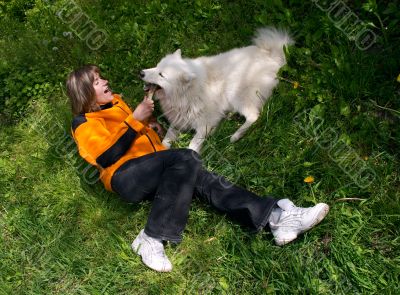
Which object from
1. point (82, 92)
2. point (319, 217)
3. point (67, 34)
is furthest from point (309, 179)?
point (67, 34)

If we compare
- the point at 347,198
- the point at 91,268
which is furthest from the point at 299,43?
the point at 91,268

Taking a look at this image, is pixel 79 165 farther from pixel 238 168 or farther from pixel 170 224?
pixel 238 168

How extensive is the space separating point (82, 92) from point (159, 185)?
0.95 metres

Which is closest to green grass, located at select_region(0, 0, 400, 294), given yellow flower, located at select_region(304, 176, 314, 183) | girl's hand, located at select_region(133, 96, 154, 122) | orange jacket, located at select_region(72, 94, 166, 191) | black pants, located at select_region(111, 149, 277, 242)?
yellow flower, located at select_region(304, 176, 314, 183)

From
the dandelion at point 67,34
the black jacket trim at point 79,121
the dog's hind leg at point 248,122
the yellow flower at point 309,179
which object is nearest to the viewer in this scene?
the yellow flower at point 309,179

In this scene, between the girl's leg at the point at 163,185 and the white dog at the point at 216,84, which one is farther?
the white dog at the point at 216,84

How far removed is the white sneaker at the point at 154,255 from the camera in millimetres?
2734

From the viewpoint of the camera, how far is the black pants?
274 centimetres

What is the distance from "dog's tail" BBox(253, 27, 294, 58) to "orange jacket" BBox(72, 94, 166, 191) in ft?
4.32

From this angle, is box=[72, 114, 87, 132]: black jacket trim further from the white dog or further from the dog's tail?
the dog's tail

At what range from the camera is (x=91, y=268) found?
294 centimetres

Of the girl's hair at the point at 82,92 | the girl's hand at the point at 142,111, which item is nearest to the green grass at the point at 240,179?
the girl's hand at the point at 142,111

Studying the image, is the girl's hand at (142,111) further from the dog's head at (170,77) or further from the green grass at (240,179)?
the green grass at (240,179)

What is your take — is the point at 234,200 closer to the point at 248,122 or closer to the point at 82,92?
the point at 248,122
